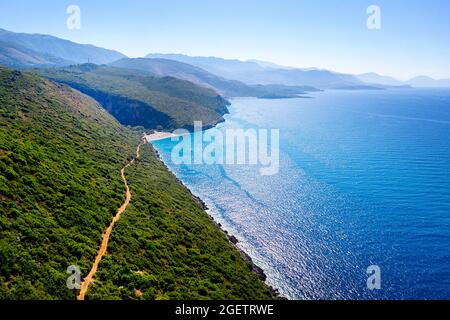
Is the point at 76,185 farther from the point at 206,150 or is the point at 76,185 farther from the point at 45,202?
the point at 206,150

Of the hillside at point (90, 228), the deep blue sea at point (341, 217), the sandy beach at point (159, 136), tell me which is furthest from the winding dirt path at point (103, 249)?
the sandy beach at point (159, 136)

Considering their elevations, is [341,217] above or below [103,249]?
below

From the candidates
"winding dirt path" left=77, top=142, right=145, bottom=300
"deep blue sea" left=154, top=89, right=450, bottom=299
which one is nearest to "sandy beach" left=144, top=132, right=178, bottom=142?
"deep blue sea" left=154, top=89, right=450, bottom=299

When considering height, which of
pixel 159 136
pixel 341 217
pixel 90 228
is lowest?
pixel 341 217

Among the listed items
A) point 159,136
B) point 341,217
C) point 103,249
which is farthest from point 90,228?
point 159,136

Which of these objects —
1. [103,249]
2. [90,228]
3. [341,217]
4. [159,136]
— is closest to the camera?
[103,249]

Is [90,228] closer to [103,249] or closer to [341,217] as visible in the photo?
[103,249]

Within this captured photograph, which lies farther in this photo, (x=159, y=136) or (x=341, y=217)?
(x=159, y=136)
